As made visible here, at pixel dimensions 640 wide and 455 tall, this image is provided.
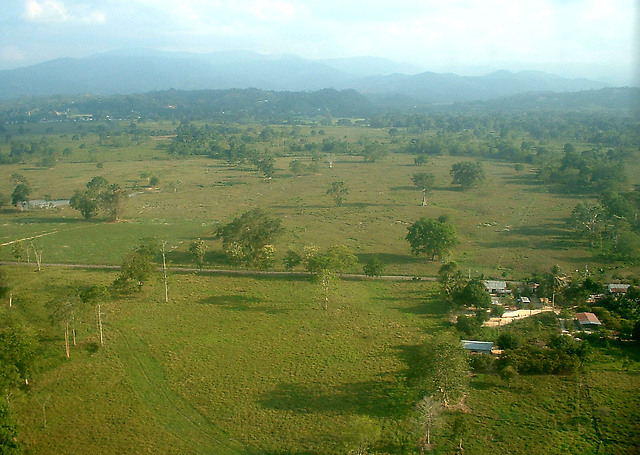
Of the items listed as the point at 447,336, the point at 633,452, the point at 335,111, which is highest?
the point at 335,111

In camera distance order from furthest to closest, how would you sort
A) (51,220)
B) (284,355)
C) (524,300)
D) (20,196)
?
(20,196)
(51,220)
(524,300)
(284,355)

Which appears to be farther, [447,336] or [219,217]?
[219,217]

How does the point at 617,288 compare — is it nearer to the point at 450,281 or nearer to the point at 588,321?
the point at 588,321

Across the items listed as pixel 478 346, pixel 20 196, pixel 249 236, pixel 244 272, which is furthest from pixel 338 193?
pixel 478 346

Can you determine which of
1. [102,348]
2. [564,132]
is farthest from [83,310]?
[564,132]

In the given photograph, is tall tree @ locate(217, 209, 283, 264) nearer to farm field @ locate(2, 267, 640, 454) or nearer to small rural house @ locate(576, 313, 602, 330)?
farm field @ locate(2, 267, 640, 454)

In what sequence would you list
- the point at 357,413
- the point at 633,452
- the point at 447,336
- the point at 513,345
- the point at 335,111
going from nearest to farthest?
the point at 633,452 < the point at 357,413 < the point at 447,336 < the point at 513,345 < the point at 335,111

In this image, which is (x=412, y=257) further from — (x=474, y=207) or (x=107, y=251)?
(x=107, y=251)

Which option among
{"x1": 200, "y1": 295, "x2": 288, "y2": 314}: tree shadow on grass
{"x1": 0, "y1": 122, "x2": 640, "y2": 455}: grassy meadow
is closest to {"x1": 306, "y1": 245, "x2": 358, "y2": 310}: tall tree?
{"x1": 0, "y1": 122, "x2": 640, "y2": 455}: grassy meadow

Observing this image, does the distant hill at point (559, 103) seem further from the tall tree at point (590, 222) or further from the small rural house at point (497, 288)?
the small rural house at point (497, 288)
